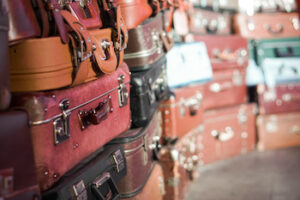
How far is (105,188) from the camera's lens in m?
1.71

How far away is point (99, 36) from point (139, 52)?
23.8 inches

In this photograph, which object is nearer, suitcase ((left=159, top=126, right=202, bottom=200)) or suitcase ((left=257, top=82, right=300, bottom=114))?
suitcase ((left=159, top=126, right=202, bottom=200))

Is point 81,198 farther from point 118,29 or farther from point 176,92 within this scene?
point 176,92

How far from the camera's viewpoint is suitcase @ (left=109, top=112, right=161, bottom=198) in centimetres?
204

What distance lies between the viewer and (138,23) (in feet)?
7.54

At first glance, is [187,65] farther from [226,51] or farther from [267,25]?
[267,25]

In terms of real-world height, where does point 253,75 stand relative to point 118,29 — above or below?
below

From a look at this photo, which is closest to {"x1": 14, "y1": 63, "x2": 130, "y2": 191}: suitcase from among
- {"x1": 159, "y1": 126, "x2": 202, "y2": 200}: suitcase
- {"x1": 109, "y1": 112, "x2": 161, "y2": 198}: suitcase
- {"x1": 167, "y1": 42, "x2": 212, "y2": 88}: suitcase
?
{"x1": 109, "y1": 112, "x2": 161, "y2": 198}: suitcase

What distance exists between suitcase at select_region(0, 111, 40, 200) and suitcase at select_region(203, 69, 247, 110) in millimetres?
3346

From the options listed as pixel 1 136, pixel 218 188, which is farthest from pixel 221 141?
pixel 1 136

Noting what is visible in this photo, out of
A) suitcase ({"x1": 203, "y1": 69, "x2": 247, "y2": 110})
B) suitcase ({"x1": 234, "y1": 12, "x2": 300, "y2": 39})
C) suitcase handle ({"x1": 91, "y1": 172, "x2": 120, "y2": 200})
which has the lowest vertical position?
suitcase ({"x1": 203, "y1": 69, "x2": 247, "y2": 110})

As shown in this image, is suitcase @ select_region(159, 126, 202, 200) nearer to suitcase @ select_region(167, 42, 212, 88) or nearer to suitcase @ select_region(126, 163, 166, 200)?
suitcase @ select_region(126, 163, 166, 200)

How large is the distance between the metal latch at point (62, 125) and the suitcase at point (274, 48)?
384 cm

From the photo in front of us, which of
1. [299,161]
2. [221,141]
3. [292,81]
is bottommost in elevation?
[299,161]
